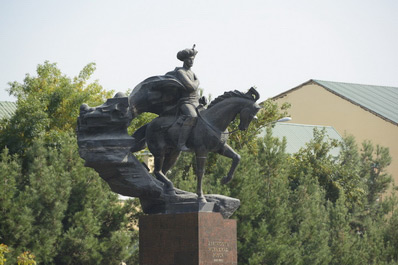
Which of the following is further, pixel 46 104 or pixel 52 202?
pixel 46 104

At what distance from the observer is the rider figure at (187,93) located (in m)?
14.5

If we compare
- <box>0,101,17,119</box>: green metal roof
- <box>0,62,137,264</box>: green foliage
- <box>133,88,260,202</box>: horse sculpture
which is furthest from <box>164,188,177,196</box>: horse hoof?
<box>0,101,17,119</box>: green metal roof

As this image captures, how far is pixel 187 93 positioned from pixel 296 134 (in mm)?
31207

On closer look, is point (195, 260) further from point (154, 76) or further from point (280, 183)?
point (280, 183)

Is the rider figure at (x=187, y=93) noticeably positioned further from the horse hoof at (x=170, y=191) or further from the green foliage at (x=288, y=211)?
the green foliage at (x=288, y=211)

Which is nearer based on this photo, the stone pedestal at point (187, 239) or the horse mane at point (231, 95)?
the stone pedestal at point (187, 239)

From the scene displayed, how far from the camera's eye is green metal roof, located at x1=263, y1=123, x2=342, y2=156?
145 ft

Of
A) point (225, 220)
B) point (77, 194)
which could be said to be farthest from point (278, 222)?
point (225, 220)

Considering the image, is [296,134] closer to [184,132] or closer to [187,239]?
[184,132]

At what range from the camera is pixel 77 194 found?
78.5 ft

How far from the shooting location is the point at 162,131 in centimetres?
1486

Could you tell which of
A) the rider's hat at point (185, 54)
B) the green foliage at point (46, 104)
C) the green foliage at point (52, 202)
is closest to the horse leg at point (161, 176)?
the rider's hat at point (185, 54)

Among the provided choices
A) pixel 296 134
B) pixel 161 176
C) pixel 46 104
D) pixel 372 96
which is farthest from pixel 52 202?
pixel 372 96

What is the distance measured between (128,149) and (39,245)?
340 inches
